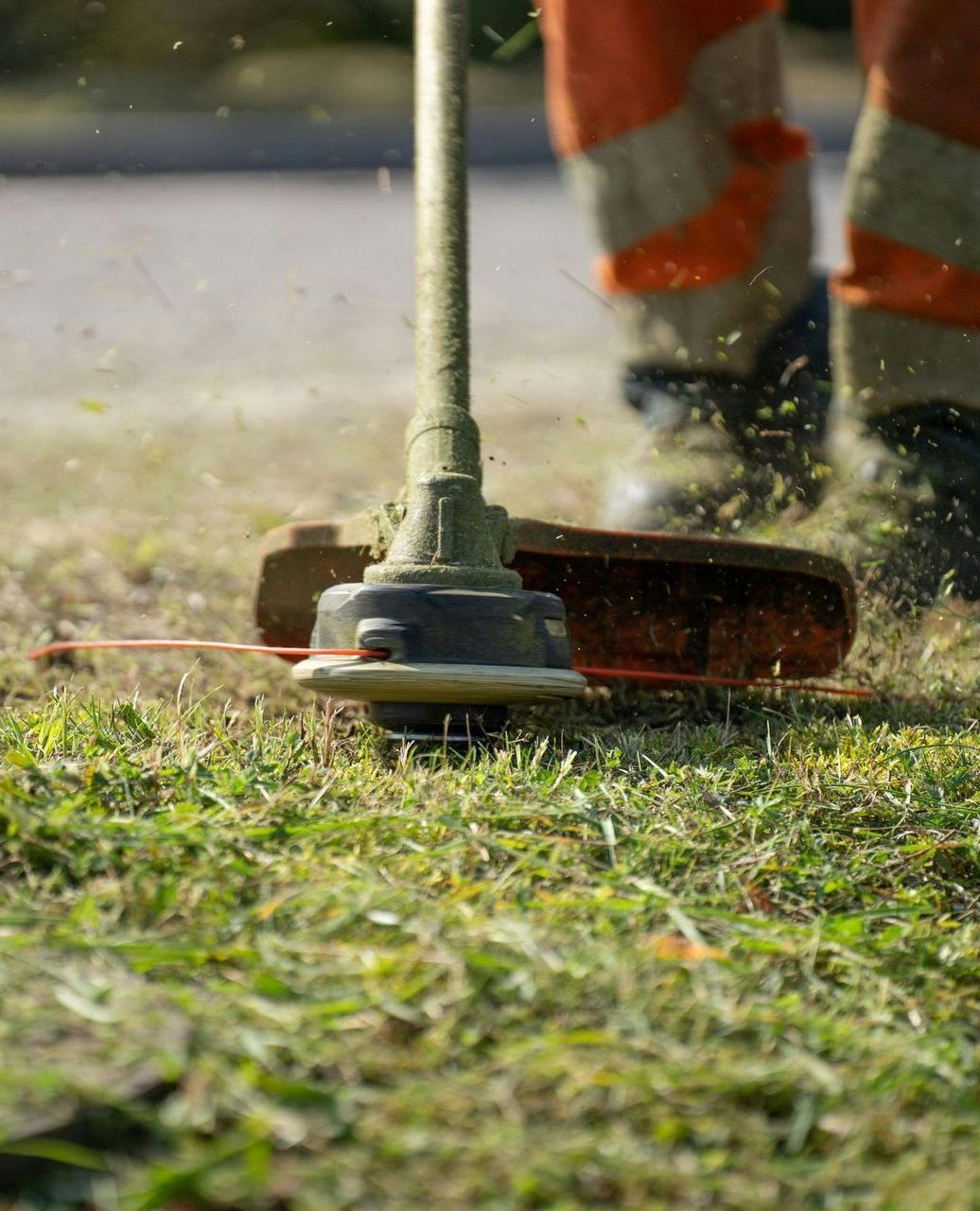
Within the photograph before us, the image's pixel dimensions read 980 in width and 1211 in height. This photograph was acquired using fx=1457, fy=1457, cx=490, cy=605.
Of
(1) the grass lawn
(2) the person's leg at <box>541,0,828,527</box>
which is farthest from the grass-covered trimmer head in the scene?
(2) the person's leg at <box>541,0,828,527</box>

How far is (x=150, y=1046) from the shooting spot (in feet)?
3.02

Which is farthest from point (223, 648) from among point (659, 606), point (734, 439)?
point (734, 439)

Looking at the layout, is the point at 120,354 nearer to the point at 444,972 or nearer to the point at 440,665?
the point at 440,665

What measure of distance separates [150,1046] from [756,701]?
1.28 meters

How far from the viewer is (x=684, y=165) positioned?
270cm

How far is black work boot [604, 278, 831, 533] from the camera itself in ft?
8.24

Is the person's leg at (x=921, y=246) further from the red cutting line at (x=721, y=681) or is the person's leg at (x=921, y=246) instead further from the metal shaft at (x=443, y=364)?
the metal shaft at (x=443, y=364)

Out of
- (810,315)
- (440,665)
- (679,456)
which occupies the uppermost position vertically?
(810,315)

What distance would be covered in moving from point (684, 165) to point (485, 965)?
6.61 ft

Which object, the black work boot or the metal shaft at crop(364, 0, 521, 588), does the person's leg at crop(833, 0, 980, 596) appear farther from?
the metal shaft at crop(364, 0, 521, 588)

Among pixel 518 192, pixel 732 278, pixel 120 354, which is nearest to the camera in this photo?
pixel 732 278

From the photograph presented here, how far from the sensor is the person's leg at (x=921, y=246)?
7.94ft

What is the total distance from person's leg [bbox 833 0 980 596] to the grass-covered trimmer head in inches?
19.3

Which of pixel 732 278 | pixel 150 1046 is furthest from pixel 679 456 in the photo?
pixel 150 1046
